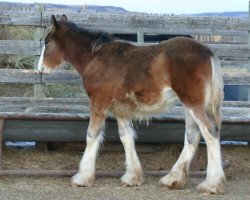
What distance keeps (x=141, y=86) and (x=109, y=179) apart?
1519 mm

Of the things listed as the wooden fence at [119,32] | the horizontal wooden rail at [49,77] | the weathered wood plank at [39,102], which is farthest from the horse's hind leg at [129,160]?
the horizontal wooden rail at [49,77]

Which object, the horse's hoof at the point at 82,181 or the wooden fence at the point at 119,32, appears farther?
the wooden fence at the point at 119,32

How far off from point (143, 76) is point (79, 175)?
146 centimetres

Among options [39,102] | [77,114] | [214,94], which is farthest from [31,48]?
[214,94]

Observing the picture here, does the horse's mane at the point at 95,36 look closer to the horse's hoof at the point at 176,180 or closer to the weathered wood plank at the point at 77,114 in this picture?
the weathered wood plank at the point at 77,114

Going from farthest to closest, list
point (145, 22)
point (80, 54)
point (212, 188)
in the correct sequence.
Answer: point (145, 22), point (80, 54), point (212, 188)

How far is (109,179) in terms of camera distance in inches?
317

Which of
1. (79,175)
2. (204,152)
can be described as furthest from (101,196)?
(204,152)

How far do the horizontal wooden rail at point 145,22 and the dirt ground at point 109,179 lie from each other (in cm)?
180

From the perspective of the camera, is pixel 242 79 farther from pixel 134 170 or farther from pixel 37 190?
pixel 37 190

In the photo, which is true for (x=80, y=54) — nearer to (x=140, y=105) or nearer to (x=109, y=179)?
(x=140, y=105)

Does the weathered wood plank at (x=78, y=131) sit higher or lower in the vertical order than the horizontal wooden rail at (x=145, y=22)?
lower

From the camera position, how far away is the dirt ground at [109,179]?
7.12 m

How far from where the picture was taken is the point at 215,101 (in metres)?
7.10
